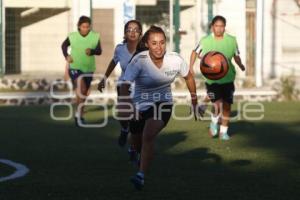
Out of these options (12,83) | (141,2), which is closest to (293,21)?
(141,2)

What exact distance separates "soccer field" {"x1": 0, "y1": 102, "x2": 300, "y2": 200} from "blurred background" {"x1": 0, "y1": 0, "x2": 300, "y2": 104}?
432 inches

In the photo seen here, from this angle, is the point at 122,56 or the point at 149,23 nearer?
the point at 122,56

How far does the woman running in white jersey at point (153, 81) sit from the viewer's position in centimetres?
1178

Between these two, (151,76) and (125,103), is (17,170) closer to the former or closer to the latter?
(125,103)

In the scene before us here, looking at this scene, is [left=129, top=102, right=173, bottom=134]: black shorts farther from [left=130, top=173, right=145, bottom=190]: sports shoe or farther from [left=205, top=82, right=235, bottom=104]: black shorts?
[left=205, top=82, right=235, bottom=104]: black shorts

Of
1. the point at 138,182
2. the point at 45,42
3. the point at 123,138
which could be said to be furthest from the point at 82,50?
the point at 45,42

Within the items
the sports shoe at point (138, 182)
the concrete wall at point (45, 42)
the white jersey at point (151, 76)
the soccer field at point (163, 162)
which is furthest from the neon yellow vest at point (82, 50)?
the concrete wall at point (45, 42)

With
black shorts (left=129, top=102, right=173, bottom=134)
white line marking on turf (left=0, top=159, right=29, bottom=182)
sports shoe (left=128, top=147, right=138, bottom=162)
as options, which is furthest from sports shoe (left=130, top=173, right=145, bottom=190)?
sports shoe (left=128, top=147, right=138, bottom=162)

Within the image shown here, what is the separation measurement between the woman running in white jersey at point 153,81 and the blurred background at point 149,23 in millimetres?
18024

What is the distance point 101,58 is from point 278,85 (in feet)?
27.0

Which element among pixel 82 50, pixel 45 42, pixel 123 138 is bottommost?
pixel 123 138

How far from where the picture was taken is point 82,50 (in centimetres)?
2016

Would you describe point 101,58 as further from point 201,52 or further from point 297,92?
point 201,52

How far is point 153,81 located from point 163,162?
7.05 ft
